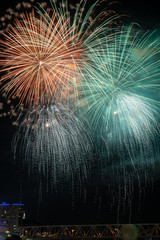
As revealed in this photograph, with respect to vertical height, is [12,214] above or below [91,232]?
above

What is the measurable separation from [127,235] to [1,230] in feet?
213

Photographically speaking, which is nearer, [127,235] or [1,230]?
[127,235]

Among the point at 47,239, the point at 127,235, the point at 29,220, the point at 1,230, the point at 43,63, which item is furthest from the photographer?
the point at 29,220

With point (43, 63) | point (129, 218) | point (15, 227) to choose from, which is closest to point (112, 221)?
point (129, 218)

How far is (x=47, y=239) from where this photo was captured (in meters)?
65.1

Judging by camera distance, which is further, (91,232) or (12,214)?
(12,214)

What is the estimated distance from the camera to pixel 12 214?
13012 centimetres

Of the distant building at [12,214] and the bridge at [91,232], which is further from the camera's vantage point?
the distant building at [12,214]

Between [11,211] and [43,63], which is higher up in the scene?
[43,63]

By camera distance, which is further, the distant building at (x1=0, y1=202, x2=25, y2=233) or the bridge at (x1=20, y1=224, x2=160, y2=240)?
the distant building at (x1=0, y1=202, x2=25, y2=233)

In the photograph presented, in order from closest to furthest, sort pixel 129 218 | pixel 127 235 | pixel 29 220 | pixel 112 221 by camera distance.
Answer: pixel 127 235 → pixel 129 218 → pixel 112 221 → pixel 29 220

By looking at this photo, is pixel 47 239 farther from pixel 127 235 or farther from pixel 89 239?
pixel 127 235

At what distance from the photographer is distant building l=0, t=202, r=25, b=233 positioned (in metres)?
129

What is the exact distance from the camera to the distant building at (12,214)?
5084 inches
